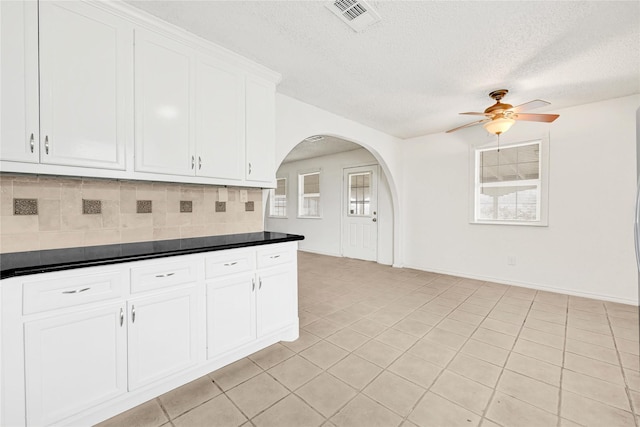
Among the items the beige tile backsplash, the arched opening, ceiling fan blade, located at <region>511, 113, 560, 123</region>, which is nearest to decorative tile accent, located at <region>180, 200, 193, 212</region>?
the beige tile backsplash

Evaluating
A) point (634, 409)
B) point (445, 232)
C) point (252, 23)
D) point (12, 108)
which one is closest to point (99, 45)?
point (12, 108)

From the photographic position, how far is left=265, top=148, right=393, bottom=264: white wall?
5.66 meters

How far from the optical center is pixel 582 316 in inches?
118

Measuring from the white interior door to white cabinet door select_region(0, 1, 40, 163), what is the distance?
5102mm

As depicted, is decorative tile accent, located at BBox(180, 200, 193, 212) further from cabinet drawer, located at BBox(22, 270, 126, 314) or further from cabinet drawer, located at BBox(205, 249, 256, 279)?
cabinet drawer, located at BBox(22, 270, 126, 314)

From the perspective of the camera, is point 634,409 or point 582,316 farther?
point 582,316

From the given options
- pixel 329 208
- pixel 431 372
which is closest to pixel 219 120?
pixel 431 372

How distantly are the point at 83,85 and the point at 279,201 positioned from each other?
244 inches

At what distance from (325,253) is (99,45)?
5.56 m

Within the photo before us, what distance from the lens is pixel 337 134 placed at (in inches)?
154

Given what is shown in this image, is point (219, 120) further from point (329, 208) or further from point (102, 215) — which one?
point (329, 208)

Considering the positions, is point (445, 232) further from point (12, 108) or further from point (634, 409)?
point (12, 108)

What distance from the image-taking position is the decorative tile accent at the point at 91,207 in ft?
6.22

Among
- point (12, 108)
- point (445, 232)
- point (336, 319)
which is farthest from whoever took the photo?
point (445, 232)
